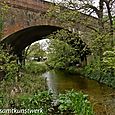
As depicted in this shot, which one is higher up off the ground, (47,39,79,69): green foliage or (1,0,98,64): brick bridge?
(1,0,98,64): brick bridge

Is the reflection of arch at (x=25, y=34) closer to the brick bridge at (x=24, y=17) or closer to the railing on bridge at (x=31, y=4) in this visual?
the brick bridge at (x=24, y=17)

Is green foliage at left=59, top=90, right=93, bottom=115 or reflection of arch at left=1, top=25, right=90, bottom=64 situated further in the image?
reflection of arch at left=1, top=25, right=90, bottom=64

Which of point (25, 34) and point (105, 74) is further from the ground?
point (25, 34)

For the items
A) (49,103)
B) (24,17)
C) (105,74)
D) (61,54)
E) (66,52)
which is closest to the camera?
(49,103)

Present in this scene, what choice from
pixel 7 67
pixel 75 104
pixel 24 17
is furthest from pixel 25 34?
pixel 75 104

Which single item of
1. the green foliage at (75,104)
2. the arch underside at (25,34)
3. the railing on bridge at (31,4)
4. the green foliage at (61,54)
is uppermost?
the railing on bridge at (31,4)

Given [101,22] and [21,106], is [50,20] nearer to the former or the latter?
[101,22]

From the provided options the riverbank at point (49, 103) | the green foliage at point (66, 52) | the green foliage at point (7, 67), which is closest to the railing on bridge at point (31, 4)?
the green foliage at point (66, 52)

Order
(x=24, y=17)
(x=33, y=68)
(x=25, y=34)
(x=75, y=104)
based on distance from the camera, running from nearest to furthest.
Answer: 1. (x=75, y=104)
2. (x=24, y=17)
3. (x=25, y=34)
4. (x=33, y=68)

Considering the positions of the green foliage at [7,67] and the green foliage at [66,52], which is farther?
the green foliage at [66,52]

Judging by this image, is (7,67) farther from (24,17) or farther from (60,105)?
(24,17)

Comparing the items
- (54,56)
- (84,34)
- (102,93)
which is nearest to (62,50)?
(54,56)

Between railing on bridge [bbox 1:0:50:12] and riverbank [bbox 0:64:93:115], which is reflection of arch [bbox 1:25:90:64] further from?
riverbank [bbox 0:64:93:115]

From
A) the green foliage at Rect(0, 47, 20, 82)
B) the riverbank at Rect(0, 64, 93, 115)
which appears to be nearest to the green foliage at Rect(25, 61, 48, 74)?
the green foliage at Rect(0, 47, 20, 82)
